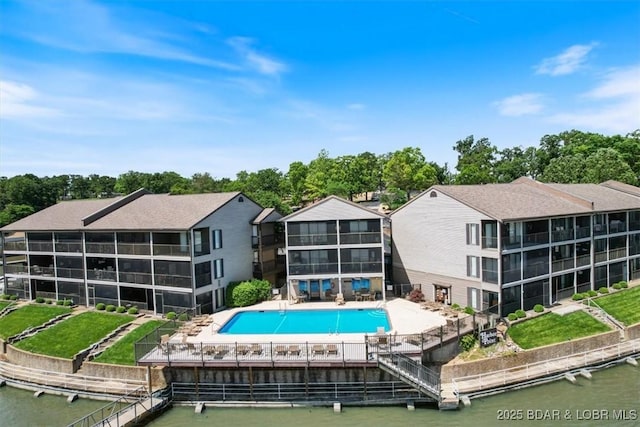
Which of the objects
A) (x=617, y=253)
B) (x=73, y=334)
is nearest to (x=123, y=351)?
(x=73, y=334)

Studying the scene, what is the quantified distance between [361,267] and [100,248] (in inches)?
828

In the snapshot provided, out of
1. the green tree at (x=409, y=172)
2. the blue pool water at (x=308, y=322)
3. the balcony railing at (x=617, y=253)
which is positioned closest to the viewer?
the blue pool water at (x=308, y=322)

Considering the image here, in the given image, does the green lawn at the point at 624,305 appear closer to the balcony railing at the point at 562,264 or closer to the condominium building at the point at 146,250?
the balcony railing at the point at 562,264

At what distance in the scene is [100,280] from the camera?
34062 millimetres

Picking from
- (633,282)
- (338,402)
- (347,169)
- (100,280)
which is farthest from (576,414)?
(347,169)

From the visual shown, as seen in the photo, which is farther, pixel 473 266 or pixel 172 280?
pixel 172 280

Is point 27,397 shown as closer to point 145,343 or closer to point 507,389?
point 145,343

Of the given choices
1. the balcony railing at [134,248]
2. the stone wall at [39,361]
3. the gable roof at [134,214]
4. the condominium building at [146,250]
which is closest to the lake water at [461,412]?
the stone wall at [39,361]

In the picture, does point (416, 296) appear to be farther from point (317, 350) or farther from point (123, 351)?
point (123, 351)

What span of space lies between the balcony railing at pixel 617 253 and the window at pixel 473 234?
44.5 ft

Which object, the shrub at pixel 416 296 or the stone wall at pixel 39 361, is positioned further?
the shrub at pixel 416 296

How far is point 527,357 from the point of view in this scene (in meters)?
23.9

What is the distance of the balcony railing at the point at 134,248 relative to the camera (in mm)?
32156

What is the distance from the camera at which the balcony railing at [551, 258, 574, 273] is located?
31.3m
